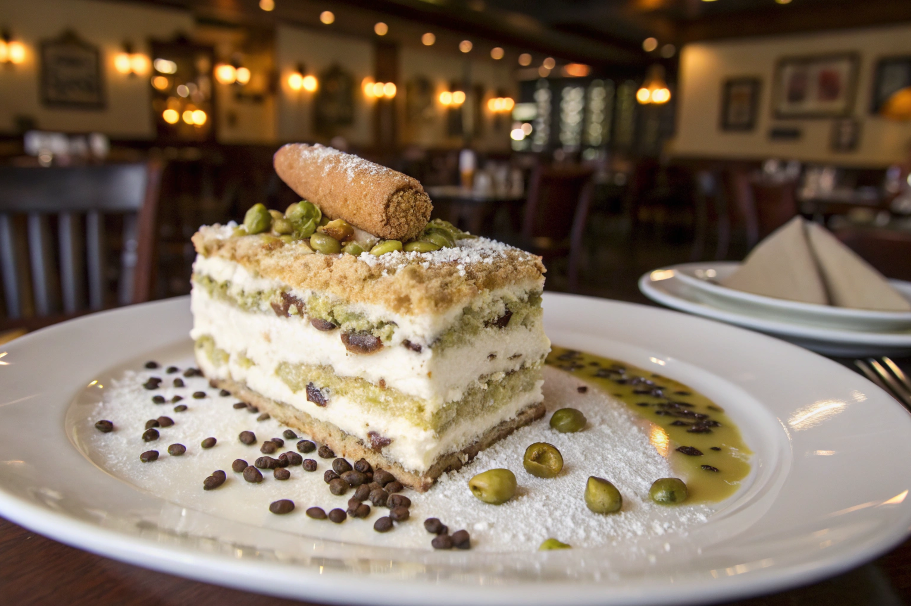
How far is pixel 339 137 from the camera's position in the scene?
16.5m

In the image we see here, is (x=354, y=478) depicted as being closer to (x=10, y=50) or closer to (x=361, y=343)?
(x=361, y=343)

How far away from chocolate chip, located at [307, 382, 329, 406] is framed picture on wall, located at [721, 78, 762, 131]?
15.9 m

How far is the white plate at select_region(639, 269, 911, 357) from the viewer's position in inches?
68.4

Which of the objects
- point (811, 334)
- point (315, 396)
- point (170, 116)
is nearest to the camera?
point (315, 396)

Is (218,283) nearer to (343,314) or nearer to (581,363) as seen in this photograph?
(343,314)

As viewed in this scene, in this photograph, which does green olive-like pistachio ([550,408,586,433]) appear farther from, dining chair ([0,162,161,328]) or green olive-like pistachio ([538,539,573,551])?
dining chair ([0,162,161,328])

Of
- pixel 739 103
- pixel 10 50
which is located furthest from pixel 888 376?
pixel 739 103

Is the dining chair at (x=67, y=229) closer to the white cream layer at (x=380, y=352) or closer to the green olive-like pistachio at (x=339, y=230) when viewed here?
the white cream layer at (x=380, y=352)

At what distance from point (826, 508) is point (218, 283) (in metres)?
1.79

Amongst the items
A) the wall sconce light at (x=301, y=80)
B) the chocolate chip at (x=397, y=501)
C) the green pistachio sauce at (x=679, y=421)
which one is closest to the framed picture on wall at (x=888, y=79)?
the wall sconce light at (x=301, y=80)

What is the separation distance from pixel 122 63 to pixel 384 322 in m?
13.8

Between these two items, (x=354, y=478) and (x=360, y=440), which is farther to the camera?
(x=360, y=440)

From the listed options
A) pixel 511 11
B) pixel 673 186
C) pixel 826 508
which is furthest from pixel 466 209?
pixel 511 11

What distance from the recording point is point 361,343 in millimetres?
1530
